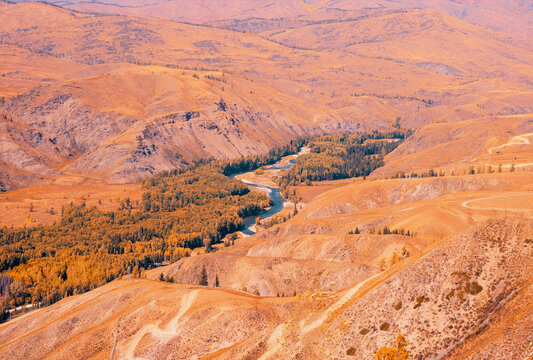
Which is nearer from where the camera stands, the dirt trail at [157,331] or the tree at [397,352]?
the tree at [397,352]

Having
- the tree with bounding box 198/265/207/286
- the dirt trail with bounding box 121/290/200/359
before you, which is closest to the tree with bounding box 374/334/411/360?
the dirt trail with bounding box 121/290/200/359

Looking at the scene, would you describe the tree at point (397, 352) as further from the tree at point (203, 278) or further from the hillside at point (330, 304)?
the tree at point (203, 278)

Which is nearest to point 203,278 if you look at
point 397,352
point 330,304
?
point 330,304

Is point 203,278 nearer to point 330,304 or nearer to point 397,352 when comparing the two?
point 330,304

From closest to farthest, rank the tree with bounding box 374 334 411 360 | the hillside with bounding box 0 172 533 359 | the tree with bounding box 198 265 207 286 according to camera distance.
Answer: the tree with bounding box 374 334 411 360 < the hillside with bounding box 0 172 533 359 < the tree with bounding box 198 265 207 286

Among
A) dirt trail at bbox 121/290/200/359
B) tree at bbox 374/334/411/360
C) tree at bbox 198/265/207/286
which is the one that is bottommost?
tree at bbox 198/265/207/286

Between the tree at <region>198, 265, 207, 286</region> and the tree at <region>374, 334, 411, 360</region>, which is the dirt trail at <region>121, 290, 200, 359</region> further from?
the tree at <region>374, 334, 411, 360</region>

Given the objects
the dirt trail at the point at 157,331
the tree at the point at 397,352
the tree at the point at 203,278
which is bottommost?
the tree at the point at 203,278

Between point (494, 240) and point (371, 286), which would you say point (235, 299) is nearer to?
point (371, 286)

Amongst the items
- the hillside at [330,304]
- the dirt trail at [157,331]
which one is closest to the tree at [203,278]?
the hillside at [330,304]
